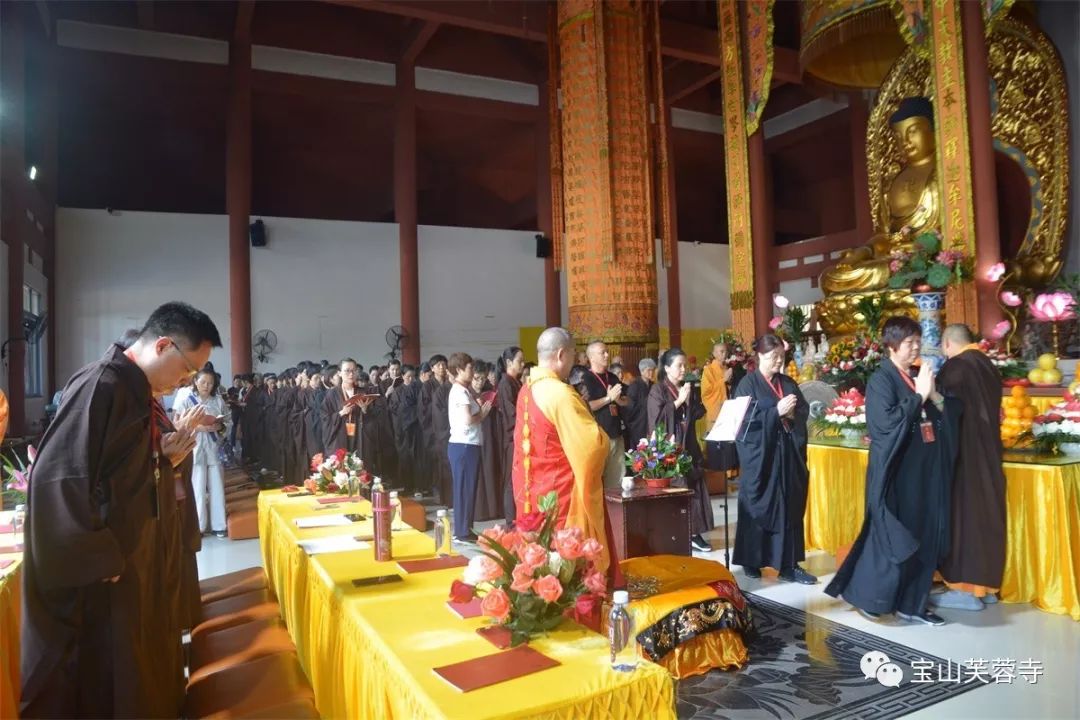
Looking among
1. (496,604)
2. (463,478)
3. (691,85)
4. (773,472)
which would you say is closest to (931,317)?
(773,472)

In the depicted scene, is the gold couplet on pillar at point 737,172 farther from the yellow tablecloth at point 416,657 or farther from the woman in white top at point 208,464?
the yellow tablecloth at point 416,657

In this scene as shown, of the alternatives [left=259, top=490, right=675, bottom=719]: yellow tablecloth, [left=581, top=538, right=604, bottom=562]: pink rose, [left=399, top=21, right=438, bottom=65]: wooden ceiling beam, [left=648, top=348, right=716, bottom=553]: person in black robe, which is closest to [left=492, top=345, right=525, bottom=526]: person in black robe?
[left=648, top=348, right=716, bottom=553]: person in black robe

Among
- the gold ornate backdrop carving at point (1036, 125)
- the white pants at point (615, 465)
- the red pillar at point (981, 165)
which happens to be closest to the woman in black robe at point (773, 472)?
the white pants at point (615, 465)

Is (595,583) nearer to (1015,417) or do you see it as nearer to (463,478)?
(1015,417)

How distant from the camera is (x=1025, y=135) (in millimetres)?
8273

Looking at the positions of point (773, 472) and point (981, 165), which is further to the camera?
point (981, 165)

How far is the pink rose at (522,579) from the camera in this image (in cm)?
171

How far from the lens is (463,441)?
5.70 m

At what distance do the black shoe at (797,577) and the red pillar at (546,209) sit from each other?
9209mm

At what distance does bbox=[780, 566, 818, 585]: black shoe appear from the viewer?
170 inches

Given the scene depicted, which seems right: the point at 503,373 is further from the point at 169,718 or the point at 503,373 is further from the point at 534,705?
the point at 534,705

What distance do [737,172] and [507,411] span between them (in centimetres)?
487

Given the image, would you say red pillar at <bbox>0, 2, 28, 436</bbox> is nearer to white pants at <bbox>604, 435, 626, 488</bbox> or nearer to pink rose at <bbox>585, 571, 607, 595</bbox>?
white pants at <bbox>604, 435, 626, 488</bbox>

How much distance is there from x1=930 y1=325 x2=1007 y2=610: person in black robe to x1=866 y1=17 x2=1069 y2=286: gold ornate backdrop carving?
17.1ft
